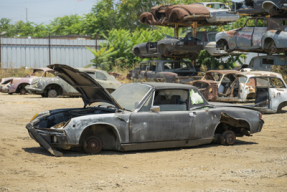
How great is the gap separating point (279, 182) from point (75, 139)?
337 cm

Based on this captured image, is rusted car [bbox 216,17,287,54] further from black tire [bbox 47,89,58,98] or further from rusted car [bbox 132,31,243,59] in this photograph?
black tire [bbox 47,89,58,98]

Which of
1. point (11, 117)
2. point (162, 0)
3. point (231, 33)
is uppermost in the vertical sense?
point (162, 0)

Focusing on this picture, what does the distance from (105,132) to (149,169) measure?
1380 mm

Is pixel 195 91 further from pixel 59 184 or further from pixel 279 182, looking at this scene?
pixel 59 184

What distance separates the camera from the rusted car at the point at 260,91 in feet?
44.3

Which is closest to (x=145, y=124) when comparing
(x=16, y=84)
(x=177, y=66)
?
(x=177, y=66)

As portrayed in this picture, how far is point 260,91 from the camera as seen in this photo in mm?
13805

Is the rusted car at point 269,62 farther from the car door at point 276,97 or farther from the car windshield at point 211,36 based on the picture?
the car door at point 276,97

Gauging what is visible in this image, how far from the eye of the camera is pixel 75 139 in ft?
21.4

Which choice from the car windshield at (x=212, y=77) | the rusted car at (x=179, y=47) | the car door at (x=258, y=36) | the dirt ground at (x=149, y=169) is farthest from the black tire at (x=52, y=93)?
the car door at (x=258, y=36)

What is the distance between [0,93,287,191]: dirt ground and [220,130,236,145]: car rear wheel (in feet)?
0.59

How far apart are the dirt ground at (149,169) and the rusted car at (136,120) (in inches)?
9.9

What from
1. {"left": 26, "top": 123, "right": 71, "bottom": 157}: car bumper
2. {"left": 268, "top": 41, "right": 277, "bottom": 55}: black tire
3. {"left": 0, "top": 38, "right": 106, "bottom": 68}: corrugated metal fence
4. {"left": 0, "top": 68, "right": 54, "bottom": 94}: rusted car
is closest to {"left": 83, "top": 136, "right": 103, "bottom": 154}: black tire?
{"left": 26, "top": 123, "right": 71, "bottom": 157}: car bumper

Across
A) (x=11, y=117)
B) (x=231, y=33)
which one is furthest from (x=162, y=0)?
(x=11, y=117)
